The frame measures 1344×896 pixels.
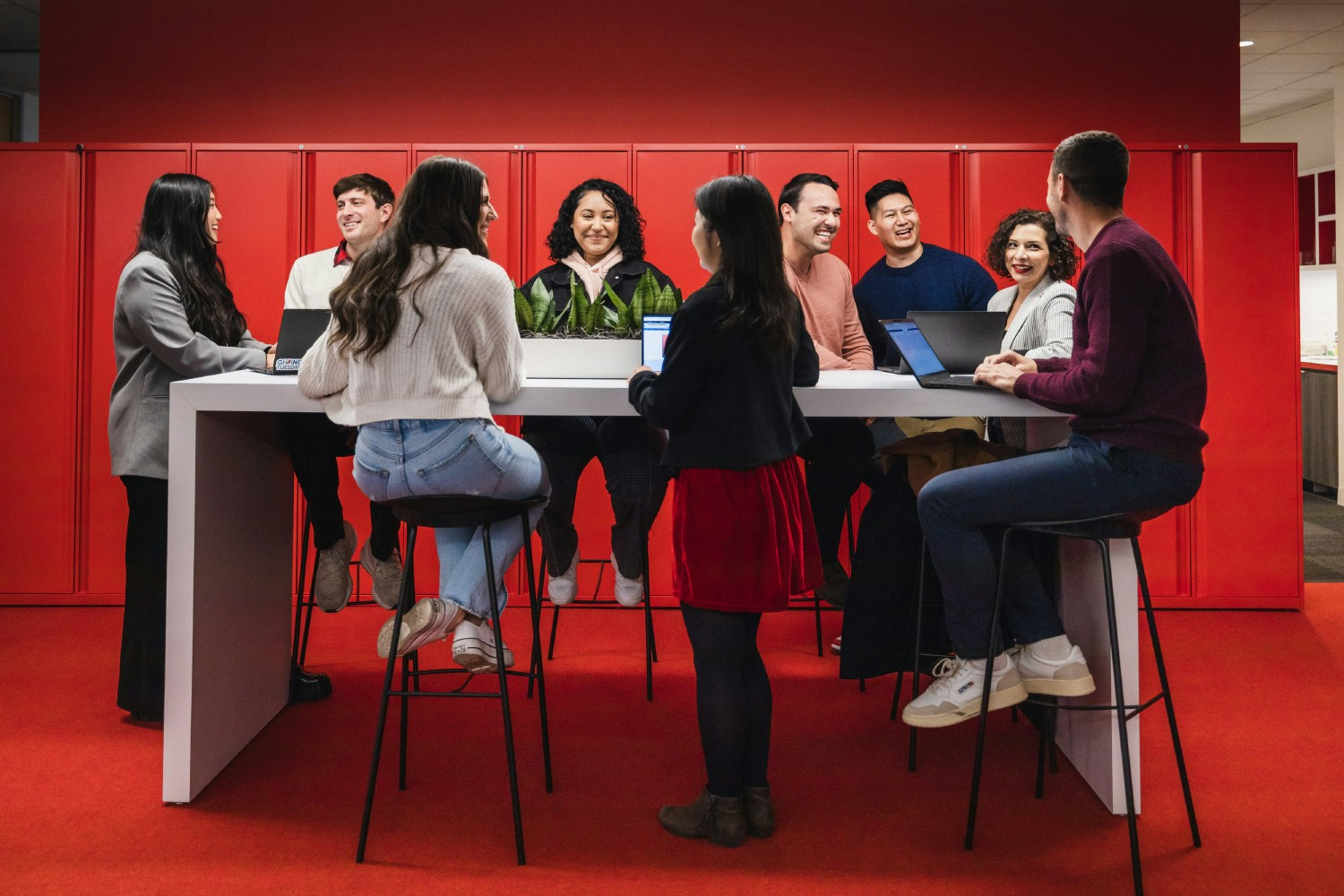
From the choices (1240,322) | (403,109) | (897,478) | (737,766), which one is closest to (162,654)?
(737,766)

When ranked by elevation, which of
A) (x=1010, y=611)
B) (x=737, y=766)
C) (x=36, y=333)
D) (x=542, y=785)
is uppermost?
(x=36, y=333)

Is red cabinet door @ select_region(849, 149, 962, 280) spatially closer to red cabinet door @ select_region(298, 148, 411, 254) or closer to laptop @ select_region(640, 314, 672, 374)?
red cabinet door @ select_region(298, 148, 411, 254)

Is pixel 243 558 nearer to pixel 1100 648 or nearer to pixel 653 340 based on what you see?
pixel 653 340

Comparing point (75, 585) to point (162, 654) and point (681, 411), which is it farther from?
point (681, 411)

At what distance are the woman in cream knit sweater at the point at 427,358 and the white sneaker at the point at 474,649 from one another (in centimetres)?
6

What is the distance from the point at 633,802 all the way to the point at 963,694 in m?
0.81

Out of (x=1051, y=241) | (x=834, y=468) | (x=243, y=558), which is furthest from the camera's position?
(x=834, y=468)

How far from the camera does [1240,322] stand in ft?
13.8

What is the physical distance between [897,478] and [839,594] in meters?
0.69

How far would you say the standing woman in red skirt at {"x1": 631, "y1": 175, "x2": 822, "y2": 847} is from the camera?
193cm

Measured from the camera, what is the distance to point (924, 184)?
428cm

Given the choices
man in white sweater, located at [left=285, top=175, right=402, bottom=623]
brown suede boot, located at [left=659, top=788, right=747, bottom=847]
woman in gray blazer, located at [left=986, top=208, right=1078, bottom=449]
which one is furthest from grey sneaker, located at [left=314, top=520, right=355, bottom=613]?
woman in gray blazer, located at [left=986, top=208, right=1078, bottom=449]

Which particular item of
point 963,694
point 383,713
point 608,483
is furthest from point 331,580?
point 963,694

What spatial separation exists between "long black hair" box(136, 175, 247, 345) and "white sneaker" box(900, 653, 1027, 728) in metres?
2.22
